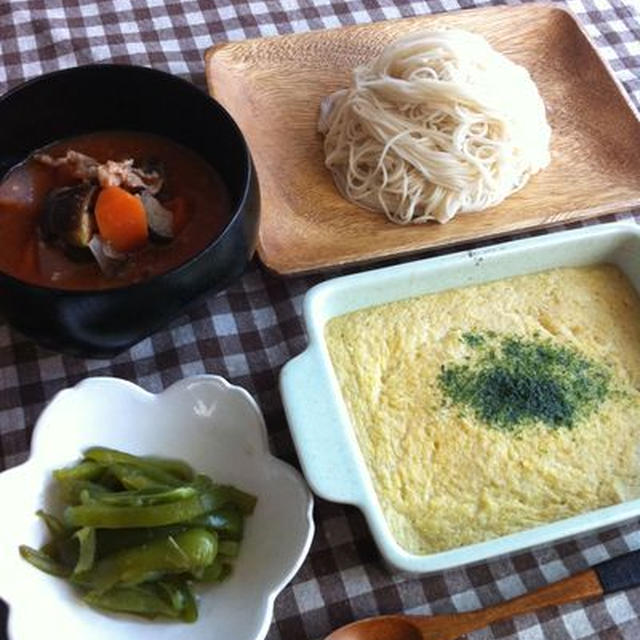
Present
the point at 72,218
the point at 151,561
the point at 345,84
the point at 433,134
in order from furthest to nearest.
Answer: the point at 345,84, the point at 433,134, the point at 72,218, the point at 151,561

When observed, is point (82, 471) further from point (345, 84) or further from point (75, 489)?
point (345, 84)

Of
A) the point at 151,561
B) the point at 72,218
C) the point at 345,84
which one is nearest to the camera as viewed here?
the point at 151,561

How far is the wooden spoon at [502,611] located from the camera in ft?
4.18

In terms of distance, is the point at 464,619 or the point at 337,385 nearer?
the point at 464,619

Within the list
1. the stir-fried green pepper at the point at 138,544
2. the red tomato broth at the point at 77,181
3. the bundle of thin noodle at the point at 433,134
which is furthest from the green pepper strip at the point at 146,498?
the bundle of thin noodle at the point at 433,134

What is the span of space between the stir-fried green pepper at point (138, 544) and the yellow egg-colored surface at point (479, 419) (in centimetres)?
31

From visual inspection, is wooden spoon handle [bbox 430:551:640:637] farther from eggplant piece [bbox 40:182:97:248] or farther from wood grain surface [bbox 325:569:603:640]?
eggplant piece [bbox 40:182:97:248]

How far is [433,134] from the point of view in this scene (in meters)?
1.80

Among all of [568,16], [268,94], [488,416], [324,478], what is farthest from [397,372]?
[568,16]

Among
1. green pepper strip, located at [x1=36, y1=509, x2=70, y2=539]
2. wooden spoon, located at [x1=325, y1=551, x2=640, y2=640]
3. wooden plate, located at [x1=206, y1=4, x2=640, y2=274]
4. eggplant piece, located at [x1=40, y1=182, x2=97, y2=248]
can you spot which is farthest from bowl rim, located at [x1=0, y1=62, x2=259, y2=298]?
wooden spoon, located at [x1=325, y1=551, x2=640, y2=640]

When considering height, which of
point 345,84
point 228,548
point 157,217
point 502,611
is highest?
point 157,217

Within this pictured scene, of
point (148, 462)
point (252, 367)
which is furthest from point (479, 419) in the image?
point (148, 462)

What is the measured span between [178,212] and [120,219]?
0.12m

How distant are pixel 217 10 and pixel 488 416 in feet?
4.33
